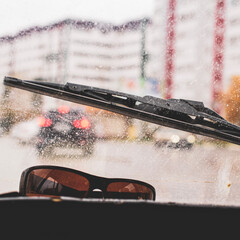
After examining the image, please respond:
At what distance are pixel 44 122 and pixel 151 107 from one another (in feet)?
11.0

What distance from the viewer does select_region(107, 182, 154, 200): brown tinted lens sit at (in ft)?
4.74

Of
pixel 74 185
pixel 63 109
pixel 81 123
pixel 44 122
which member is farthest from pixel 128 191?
pixel 44 122

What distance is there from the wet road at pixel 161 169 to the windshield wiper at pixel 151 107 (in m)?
1.33

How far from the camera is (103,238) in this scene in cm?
68

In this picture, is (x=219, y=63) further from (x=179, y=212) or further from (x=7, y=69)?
(x=179, y=212)

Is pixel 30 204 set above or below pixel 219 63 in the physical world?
below

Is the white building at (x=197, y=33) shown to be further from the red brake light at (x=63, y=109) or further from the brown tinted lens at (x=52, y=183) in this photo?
the brown tinted lens at (x=52, y=183)

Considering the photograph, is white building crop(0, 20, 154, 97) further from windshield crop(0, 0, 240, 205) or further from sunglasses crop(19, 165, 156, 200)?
sunglasses crop(19, 165, 156, 200)

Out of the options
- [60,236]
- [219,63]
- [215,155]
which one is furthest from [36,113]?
[60,236]

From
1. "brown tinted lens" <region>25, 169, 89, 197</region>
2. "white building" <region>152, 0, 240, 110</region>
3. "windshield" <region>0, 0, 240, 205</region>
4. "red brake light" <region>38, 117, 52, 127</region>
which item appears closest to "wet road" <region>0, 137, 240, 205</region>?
"windshield" <region>0, 0, 240, 205</region>

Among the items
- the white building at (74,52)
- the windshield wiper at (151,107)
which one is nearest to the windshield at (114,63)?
the white building at (74,52)

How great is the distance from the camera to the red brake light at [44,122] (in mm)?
4594

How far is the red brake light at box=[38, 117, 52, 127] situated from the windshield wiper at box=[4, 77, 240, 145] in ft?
9.72

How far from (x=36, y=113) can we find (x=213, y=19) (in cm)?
252
